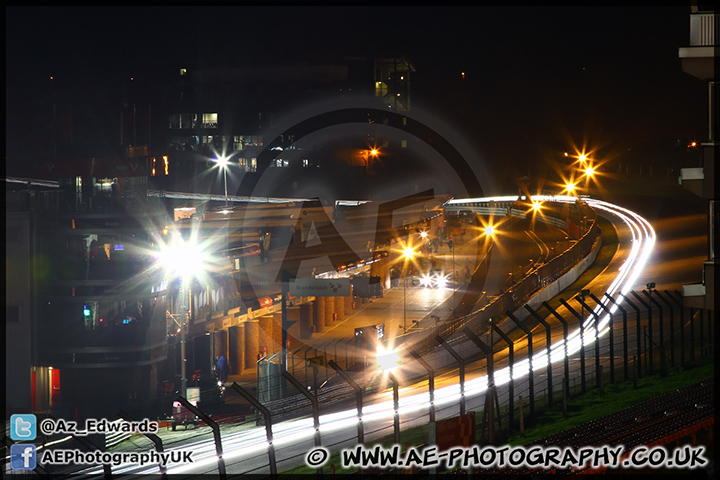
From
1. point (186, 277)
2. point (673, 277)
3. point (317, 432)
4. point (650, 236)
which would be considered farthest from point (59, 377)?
point (650, 236)

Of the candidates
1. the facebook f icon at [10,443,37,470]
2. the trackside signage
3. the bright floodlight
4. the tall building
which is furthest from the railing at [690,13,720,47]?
the trackside signage

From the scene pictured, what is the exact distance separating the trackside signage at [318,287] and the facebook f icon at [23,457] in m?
14.4

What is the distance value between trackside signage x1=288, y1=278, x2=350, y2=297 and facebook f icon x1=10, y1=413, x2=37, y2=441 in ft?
41.0

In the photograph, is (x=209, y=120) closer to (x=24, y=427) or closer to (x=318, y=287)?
(x=318, y=287)

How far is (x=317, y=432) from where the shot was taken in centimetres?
1143

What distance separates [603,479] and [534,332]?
13858 mm

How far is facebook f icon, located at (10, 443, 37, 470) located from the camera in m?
12.4

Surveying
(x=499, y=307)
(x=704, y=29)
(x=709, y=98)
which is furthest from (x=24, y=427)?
(x=499, y=307)

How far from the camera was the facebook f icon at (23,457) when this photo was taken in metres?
12.4

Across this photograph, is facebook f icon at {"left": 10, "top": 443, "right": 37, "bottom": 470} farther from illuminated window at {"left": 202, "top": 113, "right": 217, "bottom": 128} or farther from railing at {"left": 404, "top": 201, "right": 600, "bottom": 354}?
illuminated window at {"left": 202, "top": 113, "right": 217, "bottom": 128}

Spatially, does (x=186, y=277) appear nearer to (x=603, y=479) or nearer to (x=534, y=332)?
(x=534, y=332)

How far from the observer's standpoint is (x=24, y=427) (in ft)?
50.9

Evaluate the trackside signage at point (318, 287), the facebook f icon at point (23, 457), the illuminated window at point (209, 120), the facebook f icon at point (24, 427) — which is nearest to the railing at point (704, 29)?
the facebook f icon at point (23, 457)

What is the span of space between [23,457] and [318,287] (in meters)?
15.2
